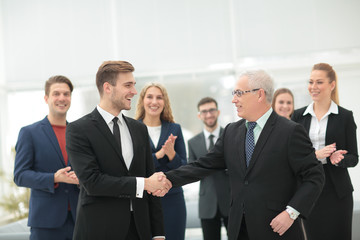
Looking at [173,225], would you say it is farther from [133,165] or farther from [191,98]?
[191,98]

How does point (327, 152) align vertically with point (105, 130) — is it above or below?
below

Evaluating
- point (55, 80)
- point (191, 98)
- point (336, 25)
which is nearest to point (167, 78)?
point (191, 98)

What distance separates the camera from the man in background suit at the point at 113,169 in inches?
88.4

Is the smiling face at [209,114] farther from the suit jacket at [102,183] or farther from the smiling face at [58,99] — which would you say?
the suit jacket at [102,183]

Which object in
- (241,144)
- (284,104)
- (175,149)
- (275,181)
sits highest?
(284,104)

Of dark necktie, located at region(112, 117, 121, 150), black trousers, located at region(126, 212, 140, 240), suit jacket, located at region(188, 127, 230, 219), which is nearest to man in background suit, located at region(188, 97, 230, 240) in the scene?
suit jacket, located at region(188, 127, 230, 219)

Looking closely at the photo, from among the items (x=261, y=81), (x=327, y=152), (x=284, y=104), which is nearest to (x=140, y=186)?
(x=261, y=81)

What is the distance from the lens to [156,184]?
94.3 inches

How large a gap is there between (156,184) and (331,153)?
149cm

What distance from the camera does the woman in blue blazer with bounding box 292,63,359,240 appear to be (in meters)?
3.17

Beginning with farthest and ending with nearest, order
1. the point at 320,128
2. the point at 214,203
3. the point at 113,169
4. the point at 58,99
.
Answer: the point at 214,203 < the point at 320,128 < the point at 58,99 < the point at 113,169

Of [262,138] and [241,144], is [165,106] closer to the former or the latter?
[241,144]

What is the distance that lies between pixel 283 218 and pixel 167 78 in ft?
16.9

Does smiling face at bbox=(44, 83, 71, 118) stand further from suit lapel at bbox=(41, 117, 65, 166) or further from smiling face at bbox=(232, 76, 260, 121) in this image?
smiling face at bbox=(232, 76, 260, 121)
